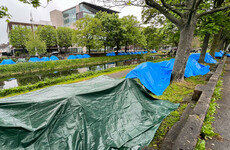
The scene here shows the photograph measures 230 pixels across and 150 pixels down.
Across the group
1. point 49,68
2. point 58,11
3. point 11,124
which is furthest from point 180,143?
point 58,11

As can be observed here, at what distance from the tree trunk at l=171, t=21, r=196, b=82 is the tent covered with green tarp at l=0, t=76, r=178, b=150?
407 centimetres

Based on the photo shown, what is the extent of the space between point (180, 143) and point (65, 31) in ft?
146

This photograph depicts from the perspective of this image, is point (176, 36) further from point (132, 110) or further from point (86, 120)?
point (86, 120)

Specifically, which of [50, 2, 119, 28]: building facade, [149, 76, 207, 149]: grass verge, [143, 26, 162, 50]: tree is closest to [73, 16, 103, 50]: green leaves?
[143, 26, 162, 50]: tree

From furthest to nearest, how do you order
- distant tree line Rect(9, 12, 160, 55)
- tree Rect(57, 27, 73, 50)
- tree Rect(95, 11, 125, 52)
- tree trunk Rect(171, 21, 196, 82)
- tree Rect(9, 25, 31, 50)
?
tree Rect(57, 27, 73, 50) < tree Rect(9, 25, 31, 50) < tree Rect(95, 11, 125, 52) < distant tree line Rect(9, 12, 160, 55) < tree trunk Rect(171, 21, 196, 82)

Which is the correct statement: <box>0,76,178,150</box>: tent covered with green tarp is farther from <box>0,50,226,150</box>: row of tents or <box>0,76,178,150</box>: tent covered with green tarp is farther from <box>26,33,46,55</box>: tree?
<box>26,33,46,55</box>: tree

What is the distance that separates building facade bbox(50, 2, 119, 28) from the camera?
45188 millimetres

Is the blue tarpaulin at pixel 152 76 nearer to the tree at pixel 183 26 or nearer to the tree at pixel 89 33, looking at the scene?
the tree at pixel 183 26

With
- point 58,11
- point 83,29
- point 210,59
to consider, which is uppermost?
point 58,11

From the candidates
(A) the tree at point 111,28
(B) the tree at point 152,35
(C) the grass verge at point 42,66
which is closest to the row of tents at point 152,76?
(B) the tree at point 152,35

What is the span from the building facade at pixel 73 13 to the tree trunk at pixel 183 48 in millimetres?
46004

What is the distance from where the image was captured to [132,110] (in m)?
3.73

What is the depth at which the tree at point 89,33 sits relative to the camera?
78.8 feet

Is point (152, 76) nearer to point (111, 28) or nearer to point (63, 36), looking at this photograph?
Answer: point (111, 28)
